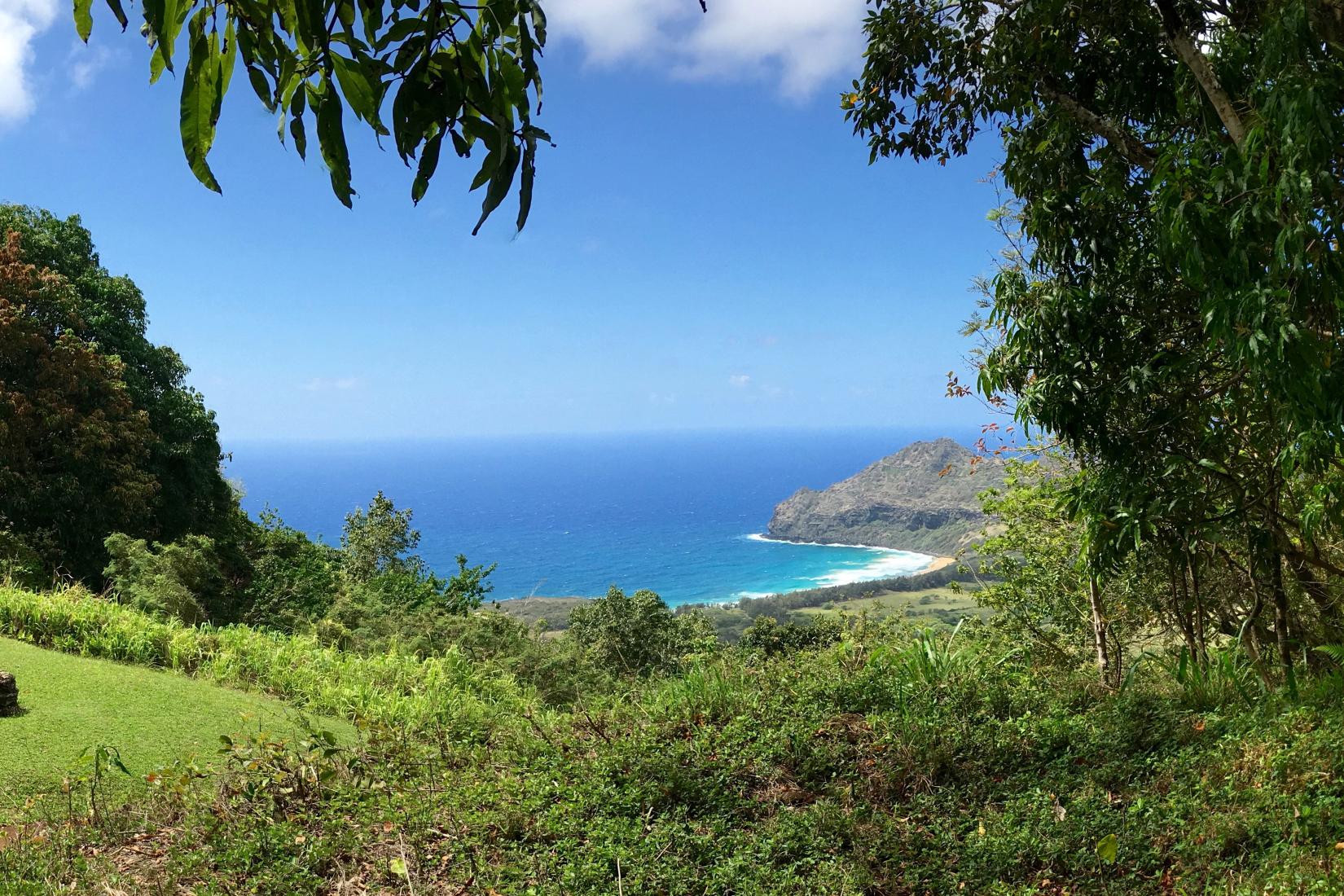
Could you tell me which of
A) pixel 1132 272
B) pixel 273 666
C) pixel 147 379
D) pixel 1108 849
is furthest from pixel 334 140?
pixel 147 379

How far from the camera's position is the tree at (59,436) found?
1270cm

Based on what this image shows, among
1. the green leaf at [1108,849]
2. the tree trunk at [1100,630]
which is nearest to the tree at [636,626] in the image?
the tree trunk at [1100,630]

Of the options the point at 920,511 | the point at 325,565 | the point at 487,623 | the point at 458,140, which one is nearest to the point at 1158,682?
the point at 458,140

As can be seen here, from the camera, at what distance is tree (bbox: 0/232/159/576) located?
12695 mm

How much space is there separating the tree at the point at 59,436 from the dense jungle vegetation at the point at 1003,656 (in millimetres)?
7846

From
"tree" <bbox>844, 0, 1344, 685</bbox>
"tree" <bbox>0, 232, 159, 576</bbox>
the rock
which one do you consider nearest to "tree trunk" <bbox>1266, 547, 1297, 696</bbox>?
"tree" <bbox>844, 0, 1344, 685</bbox>

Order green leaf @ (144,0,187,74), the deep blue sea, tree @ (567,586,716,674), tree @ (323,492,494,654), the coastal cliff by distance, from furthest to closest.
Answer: the deep blue sea
the coastal cliff
tree @ (567,586,716,674)
tree @ (323,492,494,654)
green leaf @ (144,0,187,74)

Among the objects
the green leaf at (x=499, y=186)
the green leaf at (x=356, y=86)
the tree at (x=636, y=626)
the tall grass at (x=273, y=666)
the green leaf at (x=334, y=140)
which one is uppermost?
the green leaf at (x=356, y=86)

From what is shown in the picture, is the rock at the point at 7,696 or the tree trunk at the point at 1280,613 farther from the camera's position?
the rock at the point at 7,696

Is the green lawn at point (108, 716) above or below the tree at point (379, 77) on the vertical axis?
below

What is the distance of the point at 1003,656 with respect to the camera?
4.91 meters

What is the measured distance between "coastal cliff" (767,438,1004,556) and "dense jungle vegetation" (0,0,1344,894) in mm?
69842

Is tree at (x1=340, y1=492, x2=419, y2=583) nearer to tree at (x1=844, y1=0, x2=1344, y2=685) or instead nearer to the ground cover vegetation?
the ground cover vegetation

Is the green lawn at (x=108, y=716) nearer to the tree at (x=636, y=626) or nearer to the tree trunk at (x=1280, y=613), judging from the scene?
the tree trunk at (x=1280, y=613)
